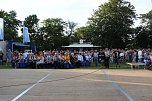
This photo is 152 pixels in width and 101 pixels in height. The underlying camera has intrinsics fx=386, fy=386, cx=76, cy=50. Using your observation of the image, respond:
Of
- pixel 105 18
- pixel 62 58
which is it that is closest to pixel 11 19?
pixel 105 18

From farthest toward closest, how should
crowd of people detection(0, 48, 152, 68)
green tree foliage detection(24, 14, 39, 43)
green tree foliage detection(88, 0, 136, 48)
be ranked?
green tree foliage detection(24, 14, 39, 43), green tree foliage detection(88, 0, 136, 48), crowd of people detection(0, 48, 152, 68)

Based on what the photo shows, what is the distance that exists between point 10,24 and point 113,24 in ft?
106

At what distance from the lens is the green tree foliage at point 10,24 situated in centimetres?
9669

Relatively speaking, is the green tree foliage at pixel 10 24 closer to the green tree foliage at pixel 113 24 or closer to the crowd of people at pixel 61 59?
the green tree foliage at pixel 113 24

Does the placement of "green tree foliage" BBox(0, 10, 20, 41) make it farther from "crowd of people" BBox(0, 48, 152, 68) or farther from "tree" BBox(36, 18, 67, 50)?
"crowd of people" BBox(0, 48, 152, 68)

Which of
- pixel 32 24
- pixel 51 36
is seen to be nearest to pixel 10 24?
pixel 32 24

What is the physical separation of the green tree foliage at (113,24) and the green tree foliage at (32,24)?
81.0 feet

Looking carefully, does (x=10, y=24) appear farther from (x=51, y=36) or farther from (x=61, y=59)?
(x=61, y=59)

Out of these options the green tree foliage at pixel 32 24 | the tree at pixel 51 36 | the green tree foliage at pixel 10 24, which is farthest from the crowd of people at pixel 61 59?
the green tree foliage at pixel 32 24

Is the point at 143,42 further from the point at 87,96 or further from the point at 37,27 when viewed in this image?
the point at 87,96

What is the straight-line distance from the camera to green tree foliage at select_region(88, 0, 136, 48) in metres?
88.6

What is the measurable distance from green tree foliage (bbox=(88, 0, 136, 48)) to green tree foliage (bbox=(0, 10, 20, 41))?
20876mm

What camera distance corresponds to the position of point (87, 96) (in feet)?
44.5

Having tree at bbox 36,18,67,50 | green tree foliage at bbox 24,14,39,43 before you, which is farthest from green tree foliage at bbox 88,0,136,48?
green tree foliage at bbox 24,14,39,43
